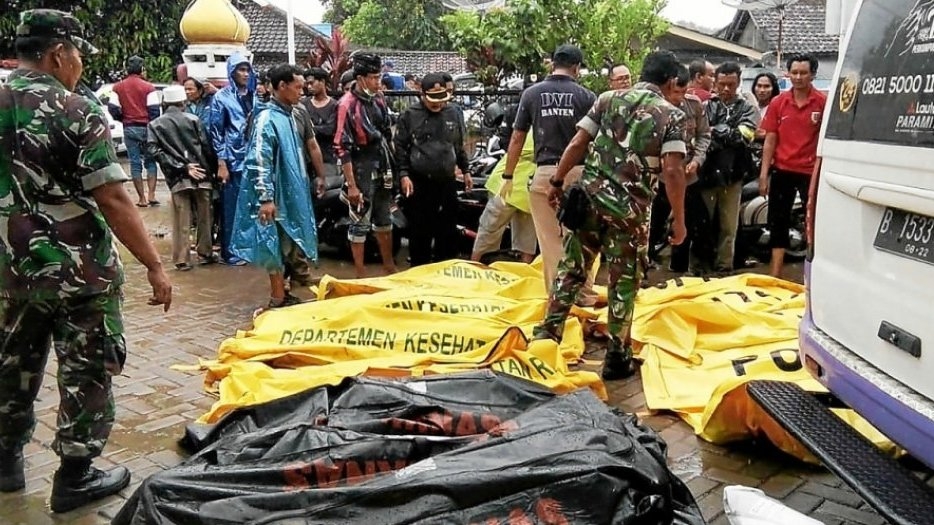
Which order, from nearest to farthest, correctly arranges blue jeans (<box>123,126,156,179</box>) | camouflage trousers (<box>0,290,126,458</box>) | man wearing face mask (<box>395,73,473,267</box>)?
camouflage trousers (<box>0,290,126,458</box>) → man wearing face mask (<box>395,73,473,267</box>) → blue jeans (<box>123,126,156,179</box>)

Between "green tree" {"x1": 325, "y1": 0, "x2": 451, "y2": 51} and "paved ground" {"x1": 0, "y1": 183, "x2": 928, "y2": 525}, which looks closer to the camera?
"paved ground" {"x1": 0, "y1": 183, "x2": 928, "y2": 525}

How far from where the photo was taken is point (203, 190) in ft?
27.1

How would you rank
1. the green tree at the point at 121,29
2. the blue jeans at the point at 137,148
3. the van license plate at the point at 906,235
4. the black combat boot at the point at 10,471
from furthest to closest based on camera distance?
the green tree at the point at 121,29 → the blue jeans at the point at 137,148 → the black combat boot at the point at 10,471 → the van license plate at the point at 906,235

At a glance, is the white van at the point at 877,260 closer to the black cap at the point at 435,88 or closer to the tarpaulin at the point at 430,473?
the tarpaulin at the point at 430,473

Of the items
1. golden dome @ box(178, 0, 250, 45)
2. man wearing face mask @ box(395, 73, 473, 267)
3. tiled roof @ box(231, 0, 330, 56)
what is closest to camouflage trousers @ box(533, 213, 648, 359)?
man wearing face mask @ box(395, 73, 473, 267)

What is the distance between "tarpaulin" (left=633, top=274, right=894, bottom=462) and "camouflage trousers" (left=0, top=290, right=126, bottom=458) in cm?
263

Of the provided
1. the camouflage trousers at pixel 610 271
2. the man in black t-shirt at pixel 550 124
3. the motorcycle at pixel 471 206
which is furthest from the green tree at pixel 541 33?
the camouflage trousers at pixel 610 271

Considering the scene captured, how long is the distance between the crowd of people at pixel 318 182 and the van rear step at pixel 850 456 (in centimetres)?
89

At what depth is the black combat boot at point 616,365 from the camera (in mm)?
5070

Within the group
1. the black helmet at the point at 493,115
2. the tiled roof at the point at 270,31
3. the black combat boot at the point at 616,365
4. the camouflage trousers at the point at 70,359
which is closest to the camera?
the camouflage trousers at the point at 70,359

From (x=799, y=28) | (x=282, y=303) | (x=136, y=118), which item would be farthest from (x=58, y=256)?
(x=799, y=28)

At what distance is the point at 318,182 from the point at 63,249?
12.0 ft

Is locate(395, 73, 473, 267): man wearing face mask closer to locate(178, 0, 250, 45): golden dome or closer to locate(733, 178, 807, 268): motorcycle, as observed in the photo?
locate(733, 178, 807, 268): motorcycle

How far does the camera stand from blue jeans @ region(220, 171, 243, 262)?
8297mm
